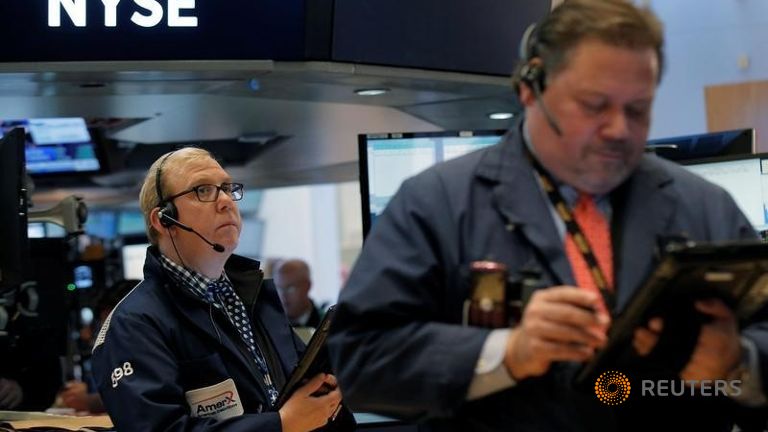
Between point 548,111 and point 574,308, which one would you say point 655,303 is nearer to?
point 574,308

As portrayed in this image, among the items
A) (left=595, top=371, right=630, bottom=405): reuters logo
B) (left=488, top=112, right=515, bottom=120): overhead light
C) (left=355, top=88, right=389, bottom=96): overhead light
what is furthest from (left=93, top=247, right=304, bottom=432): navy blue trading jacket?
(left=488, top=112, right=515, bottom=120): overhead light

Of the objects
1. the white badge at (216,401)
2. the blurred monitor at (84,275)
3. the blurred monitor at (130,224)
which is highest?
the white badge at (216,401)

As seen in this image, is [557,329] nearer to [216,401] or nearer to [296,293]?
[216,401]

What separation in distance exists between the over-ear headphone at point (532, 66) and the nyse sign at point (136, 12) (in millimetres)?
2662

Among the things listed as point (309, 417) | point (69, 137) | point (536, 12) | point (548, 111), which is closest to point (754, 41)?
point (536, 12)

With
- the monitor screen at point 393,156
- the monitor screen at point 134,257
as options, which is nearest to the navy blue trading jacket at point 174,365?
the monitor screen at point 393,156

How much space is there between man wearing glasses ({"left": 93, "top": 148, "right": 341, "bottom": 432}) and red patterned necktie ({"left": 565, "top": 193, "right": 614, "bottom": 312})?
1402mm

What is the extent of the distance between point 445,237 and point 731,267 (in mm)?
474

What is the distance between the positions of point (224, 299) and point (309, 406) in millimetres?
499

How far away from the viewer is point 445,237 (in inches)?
83.0

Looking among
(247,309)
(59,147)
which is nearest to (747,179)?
(247,309)

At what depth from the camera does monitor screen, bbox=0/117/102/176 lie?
789 centimetres

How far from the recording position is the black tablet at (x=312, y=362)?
314 cm

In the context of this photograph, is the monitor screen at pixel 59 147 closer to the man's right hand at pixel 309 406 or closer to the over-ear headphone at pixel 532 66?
the man's right hand at pixel 309 406
